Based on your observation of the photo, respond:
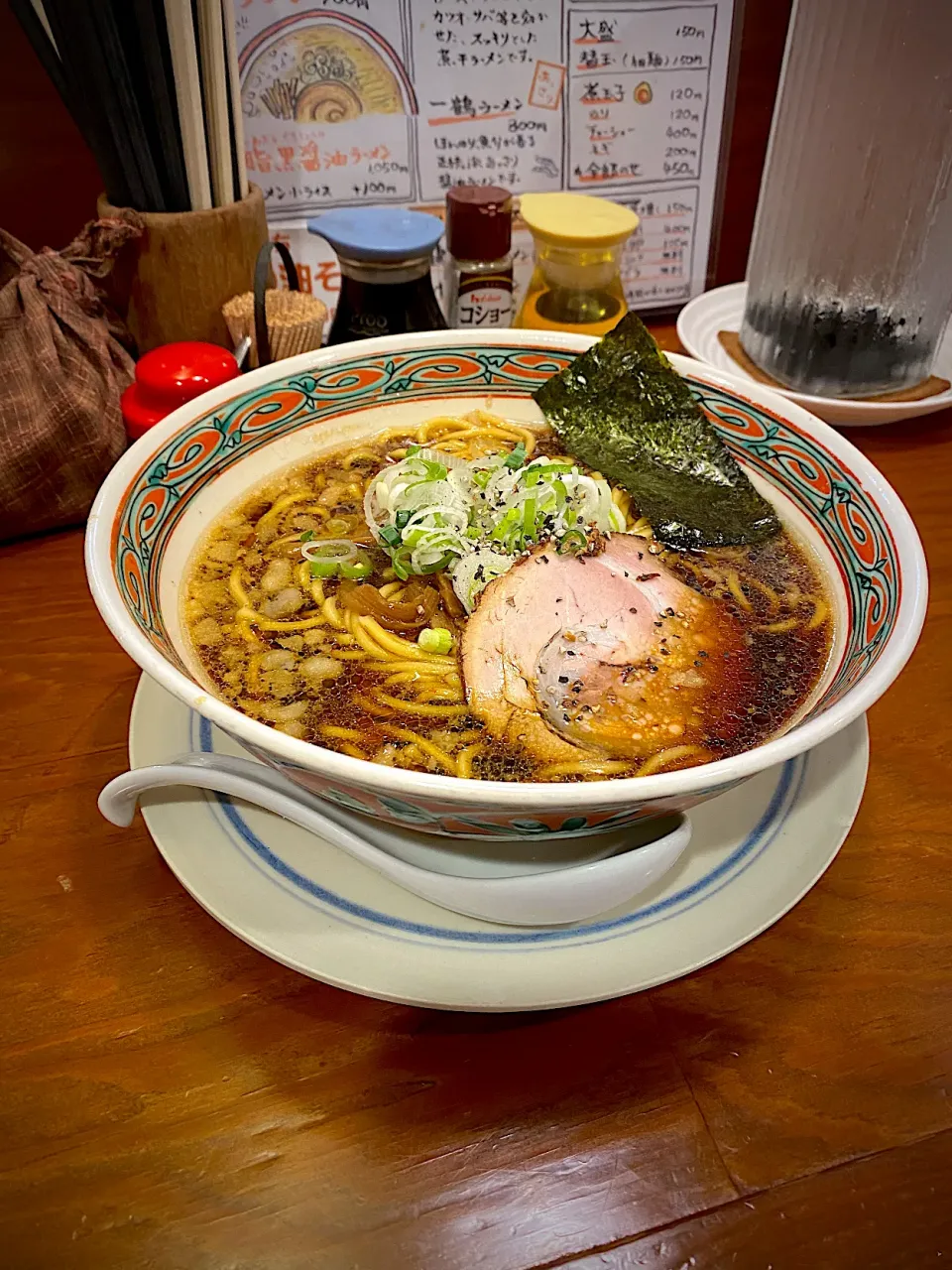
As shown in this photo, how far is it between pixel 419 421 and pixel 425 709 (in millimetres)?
640

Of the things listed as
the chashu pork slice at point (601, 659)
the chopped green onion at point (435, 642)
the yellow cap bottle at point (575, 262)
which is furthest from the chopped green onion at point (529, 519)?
the yellow cap bottle at point (575, 262)

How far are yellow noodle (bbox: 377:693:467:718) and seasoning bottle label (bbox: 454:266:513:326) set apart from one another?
1.19 meters

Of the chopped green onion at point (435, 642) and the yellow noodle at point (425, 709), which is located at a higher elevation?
the chopped green onion at point (435, 642)

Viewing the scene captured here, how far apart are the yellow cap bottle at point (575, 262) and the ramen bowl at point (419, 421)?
0.48 meters

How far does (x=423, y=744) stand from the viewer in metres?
1.03

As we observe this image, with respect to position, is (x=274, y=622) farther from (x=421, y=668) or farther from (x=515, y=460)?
(x=515, y=460)

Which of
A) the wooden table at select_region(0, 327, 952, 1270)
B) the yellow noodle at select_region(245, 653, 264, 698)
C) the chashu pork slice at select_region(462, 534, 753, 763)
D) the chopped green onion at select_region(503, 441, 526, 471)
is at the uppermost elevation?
the chopped green onion at select_region(503, 441, 526, 471)

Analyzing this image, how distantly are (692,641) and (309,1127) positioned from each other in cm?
70

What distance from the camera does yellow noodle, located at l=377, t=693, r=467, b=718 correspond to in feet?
3.53

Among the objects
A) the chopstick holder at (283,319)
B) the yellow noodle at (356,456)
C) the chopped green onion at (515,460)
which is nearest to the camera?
the chopped green onion at (515,460)

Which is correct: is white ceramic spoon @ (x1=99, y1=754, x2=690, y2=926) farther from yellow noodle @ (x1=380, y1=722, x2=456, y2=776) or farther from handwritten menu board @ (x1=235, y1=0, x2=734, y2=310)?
handwritten menu board @ (x1=235, y1=0, x2=734, y2=310)

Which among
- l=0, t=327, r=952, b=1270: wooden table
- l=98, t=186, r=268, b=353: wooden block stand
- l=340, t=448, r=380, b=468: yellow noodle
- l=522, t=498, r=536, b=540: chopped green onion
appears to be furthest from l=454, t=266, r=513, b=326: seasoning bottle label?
l=0, t=327, r=952, b=1270: wooden table

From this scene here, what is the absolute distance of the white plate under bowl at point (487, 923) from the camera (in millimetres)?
870

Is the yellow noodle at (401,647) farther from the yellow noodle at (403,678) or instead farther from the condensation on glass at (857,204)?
the condensation on glass at (857,204)
